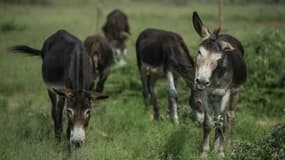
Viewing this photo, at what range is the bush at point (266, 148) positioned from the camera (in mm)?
6270

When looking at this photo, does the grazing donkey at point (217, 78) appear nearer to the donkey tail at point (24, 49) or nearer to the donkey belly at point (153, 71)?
the donkey belly at point (153, 71)

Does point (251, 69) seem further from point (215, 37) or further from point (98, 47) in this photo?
point (215, 37)

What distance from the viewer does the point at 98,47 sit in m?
12.0

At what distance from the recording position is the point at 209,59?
7121 millimetres

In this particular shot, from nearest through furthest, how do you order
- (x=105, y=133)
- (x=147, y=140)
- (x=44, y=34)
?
(x=147, y=140) < (x=105, y=133) < (x=44, y=34)

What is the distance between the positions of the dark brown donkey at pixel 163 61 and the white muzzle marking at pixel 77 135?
2.56 metres

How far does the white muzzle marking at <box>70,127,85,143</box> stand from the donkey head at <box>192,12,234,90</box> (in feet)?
5.26

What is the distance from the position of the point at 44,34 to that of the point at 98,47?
859cm

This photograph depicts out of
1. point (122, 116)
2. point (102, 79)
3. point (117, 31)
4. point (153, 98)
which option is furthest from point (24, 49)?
point (117, 31)

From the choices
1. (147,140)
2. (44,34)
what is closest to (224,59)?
(147,140)

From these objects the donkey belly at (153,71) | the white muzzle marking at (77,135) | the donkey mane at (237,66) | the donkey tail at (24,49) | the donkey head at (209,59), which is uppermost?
the donkey head at (209,59)

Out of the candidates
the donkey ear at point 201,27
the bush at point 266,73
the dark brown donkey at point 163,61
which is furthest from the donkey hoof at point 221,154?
the bush at point 266,73

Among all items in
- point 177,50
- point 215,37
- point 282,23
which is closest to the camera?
point 215,37

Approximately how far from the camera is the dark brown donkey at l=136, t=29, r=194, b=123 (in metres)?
9.52
